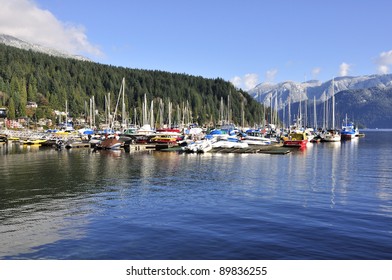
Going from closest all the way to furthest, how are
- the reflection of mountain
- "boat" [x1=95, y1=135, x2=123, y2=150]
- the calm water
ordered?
the calm water, the reflection of mountain, "boat" [x1=95, y1=135, x2=123, y2=150]

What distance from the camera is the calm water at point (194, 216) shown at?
65.2 ft

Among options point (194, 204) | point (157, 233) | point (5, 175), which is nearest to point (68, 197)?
point (194, 204)

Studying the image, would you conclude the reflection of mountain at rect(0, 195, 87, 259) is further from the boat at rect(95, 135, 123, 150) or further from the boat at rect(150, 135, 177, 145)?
the boat at rect(150, 135, 177, 145)

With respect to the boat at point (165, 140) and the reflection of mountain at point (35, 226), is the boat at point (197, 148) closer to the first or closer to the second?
the boat at point (165, 140)

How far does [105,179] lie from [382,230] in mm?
30175

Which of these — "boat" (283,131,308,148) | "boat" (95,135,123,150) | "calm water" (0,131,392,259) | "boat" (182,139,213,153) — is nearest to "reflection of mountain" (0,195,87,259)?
"calm water" (0,131,392,259)

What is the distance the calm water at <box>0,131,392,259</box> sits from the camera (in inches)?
782

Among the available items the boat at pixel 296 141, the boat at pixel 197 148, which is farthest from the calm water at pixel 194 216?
the boat at pixel 296 141

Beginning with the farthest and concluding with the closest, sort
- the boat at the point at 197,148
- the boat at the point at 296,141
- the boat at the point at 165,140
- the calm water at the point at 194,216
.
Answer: the boat at the point at 296,141, the boat at the point at 165,140, the boat at the point at 197,148, the calm water at the point at 194,216

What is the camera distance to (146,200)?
3266 cm

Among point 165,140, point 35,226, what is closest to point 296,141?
point 165,140

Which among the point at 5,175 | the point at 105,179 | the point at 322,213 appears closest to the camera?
the point at 322,213
